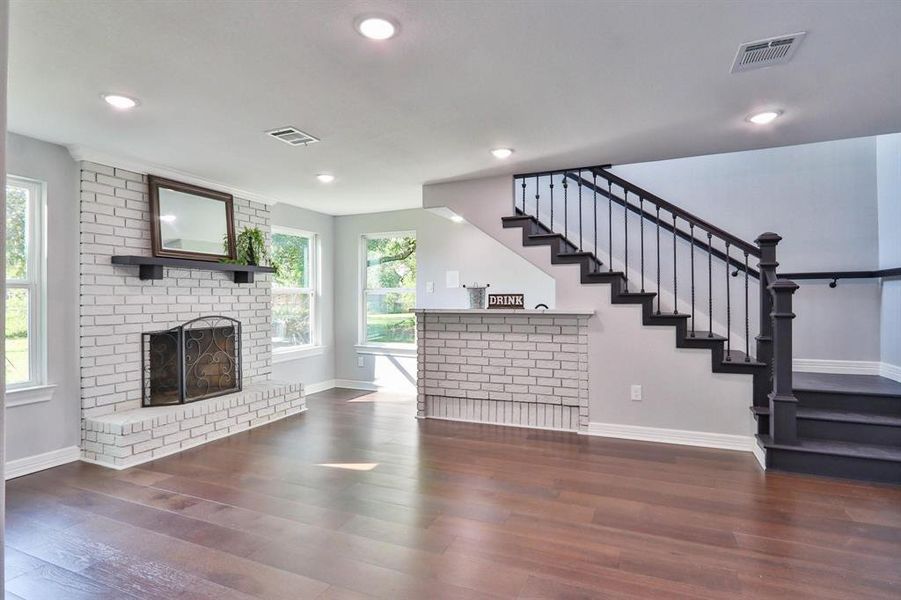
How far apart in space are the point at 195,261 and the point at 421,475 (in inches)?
109

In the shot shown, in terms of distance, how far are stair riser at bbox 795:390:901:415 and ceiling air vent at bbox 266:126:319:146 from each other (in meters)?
4.02

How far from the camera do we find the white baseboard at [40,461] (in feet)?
10.5

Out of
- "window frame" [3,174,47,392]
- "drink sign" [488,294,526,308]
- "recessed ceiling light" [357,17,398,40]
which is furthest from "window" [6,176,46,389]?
"drink sign" [488,294,526,308]

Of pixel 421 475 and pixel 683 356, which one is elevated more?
pixel 683 356

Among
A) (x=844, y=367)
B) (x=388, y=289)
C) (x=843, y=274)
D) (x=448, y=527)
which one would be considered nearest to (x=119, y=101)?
(x=448, y=527)

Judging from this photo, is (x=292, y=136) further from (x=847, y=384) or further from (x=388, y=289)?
(x=847, y=384)

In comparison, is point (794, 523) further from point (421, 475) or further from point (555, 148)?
point (555, 148)

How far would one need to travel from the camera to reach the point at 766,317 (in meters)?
3.72

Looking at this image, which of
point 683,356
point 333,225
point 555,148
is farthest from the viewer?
point 333,225

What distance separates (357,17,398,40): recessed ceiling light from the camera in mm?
1879

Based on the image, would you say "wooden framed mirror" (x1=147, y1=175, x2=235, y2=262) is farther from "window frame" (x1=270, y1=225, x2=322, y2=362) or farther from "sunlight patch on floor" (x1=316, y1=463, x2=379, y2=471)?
"sunlight patch on floor" (x1=316, y1=463, x2=379, y2=471)

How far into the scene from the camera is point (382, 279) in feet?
20.6

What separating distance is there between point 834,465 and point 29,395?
17.9 ft

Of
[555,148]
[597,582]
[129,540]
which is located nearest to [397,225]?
[555,148]
